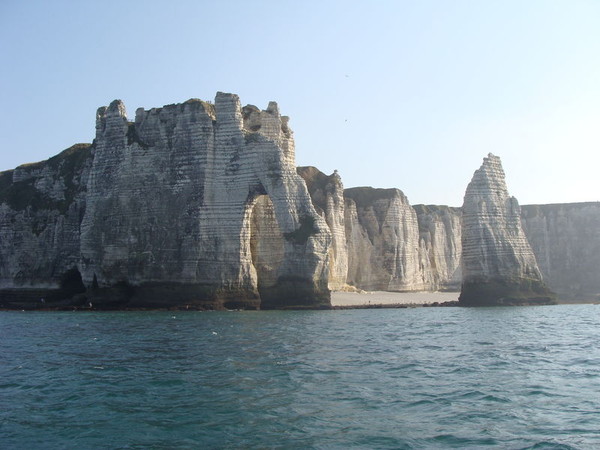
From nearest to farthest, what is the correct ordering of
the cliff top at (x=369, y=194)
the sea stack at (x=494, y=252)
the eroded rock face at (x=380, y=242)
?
the sea stack at (x=494, y=252)
the eroded rock face at (x=380, y=242)
the cliff top at (x=369, y=194)

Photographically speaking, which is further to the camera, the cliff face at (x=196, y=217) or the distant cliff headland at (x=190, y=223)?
the distant cliff headland at (x=190, y=223)

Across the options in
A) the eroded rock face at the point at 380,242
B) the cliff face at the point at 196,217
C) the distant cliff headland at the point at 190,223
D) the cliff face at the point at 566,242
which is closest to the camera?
the cliff face at the point at 196,217

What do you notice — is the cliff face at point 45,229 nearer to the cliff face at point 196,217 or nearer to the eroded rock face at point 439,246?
the cliff face at point 196,217

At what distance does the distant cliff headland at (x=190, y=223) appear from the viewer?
3975 centimetres

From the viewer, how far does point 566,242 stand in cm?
7594

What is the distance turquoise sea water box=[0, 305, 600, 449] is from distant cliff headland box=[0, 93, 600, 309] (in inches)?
533

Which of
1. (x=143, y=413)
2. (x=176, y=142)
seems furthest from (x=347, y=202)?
(x=143, y=413)

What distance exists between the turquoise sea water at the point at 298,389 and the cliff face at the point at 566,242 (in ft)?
169

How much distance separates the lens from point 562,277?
75312mm

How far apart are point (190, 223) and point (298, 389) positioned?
27.3 meters

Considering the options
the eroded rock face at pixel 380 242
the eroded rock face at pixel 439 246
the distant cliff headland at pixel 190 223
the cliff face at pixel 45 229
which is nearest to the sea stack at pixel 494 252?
the distant cliff headland at pixel 190 223

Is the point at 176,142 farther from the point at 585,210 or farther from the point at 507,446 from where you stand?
the point at 585,210

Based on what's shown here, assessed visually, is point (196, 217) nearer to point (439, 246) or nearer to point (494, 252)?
point (494, 252)

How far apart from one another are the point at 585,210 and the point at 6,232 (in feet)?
195
